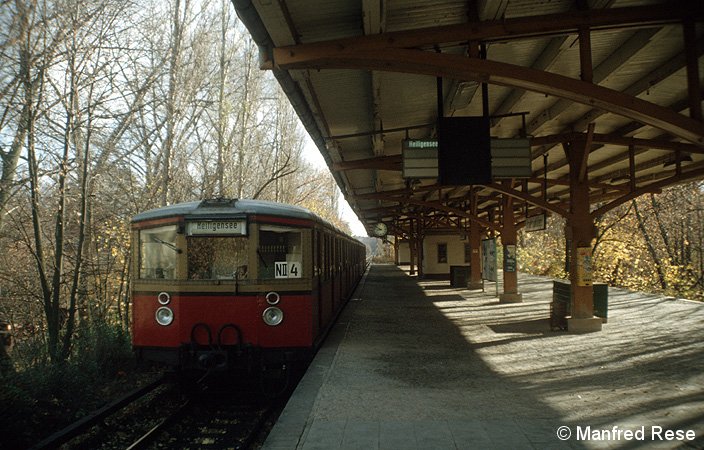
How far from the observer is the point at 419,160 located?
27.9ft

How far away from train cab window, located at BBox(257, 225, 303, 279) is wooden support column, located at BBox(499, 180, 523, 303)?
34.0ft

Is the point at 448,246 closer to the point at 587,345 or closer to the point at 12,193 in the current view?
the point at 587,345

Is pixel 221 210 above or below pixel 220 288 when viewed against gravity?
above

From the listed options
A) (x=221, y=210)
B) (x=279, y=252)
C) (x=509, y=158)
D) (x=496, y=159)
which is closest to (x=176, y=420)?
(x=279, y=252)

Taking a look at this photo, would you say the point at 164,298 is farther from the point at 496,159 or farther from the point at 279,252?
the point at 496,159

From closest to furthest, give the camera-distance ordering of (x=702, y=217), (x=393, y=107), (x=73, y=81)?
1. (x=73, y=81)
2. (x=393, y=107)
3. (x=702, y=217)

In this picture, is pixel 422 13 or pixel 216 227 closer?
pixel 422 13

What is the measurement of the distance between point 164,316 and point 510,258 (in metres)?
11.9

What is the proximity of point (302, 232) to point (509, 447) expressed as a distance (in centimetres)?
381

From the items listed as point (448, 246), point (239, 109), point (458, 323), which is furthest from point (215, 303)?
point (448, 246)

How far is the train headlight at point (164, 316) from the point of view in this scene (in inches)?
264

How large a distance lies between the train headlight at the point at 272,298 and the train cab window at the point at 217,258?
14.1 inches

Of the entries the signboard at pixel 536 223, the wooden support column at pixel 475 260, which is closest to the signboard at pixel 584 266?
the signboard at pixel 536 223

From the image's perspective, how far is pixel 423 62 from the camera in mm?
5711
